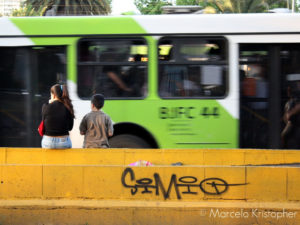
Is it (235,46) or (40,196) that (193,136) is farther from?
(40,196)

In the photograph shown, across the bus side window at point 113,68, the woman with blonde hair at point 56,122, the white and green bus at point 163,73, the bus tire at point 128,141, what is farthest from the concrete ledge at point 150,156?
Result: the bus side window at point 113,68

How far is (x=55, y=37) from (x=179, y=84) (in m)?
2.40

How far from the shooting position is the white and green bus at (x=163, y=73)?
8578 mm

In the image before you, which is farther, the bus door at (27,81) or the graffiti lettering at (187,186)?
the bus door at (27,81)

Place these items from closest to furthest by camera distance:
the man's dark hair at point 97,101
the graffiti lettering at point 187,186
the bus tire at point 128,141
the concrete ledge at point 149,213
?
the concrete ledge at point 149,213 < the graffiti lettering at point 187,186 < the man's dark hair at point 97,101 < the bus tire at point 128,141

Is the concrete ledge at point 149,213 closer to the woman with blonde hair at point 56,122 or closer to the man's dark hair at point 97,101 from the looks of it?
the woman with blonde hair at point 56,122

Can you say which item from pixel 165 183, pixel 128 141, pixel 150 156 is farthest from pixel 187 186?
pixel 128 141

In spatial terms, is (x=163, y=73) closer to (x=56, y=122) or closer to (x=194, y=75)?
(x=194, y=75)

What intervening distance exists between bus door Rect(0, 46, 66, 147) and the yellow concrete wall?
2.57 metres

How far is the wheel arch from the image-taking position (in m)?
8.65

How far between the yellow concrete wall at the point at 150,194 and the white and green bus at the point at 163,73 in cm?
249

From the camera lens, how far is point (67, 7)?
26.8m

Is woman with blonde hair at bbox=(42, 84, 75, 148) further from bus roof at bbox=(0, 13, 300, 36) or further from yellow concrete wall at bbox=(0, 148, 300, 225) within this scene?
bus roof at bbox=(0, 13, 300, 36)

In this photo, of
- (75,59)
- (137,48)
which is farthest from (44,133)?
(137,48)
